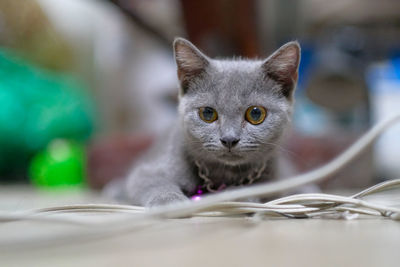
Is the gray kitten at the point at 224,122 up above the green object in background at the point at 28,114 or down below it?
below

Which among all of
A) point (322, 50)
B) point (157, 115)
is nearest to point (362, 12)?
point (322, 50)

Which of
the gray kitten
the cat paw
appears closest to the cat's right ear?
the gray kitten

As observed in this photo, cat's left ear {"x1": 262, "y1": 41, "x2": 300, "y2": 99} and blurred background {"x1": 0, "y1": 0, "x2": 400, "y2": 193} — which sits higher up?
blurred background {"x1": 0, "y1": 0, "x2": 400, "y2": 193}

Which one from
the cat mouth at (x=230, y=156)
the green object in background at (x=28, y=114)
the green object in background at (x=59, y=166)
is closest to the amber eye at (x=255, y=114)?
the cat mouth at (x=230, y=156)

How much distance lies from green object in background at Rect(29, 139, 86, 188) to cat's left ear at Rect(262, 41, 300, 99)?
1.62 metres

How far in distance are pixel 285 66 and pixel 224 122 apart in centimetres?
26

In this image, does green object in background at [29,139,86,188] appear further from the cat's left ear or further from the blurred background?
the cat's left ear

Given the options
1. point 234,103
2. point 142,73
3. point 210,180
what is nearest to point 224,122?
point 234,103

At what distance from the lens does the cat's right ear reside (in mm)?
1077

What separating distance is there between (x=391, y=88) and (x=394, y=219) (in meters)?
3.66

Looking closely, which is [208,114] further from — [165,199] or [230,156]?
[165,199]

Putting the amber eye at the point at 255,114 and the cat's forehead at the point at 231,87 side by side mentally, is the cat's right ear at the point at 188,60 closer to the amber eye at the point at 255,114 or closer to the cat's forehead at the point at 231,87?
the cat's forehead at the point at 231,87

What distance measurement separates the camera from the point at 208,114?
106 cm

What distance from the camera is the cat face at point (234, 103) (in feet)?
3.30
